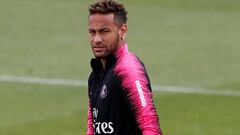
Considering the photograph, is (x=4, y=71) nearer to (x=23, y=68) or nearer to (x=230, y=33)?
(x=23, y=68)

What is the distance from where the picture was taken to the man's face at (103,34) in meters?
6.15

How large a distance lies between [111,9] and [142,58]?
11.4m

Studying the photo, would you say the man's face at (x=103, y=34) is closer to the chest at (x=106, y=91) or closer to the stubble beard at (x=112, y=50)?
the stubble beard at (x=112, y=50)

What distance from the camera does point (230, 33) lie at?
20.6 metres

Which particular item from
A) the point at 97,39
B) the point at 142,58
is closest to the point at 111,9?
the point at 97,39

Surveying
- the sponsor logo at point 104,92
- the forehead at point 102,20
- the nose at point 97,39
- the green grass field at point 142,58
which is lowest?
the green grass field at point 142,58

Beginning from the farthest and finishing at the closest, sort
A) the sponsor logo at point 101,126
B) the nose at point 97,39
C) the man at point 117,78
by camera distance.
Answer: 1. the sponsor logo at point 101,126
2. the nose at point 97,39
3. the man at point 117,78

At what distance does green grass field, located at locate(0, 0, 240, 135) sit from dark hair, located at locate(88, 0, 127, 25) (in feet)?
20.9

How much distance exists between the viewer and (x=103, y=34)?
20.2 ft

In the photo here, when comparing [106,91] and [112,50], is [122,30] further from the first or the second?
[106,91]

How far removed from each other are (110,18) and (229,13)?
17.3m

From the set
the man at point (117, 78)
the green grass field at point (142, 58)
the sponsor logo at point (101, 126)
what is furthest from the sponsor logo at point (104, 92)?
the green grass field at point (142, 58)

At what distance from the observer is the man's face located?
6.15 m

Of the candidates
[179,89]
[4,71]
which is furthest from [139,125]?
[4,71]
